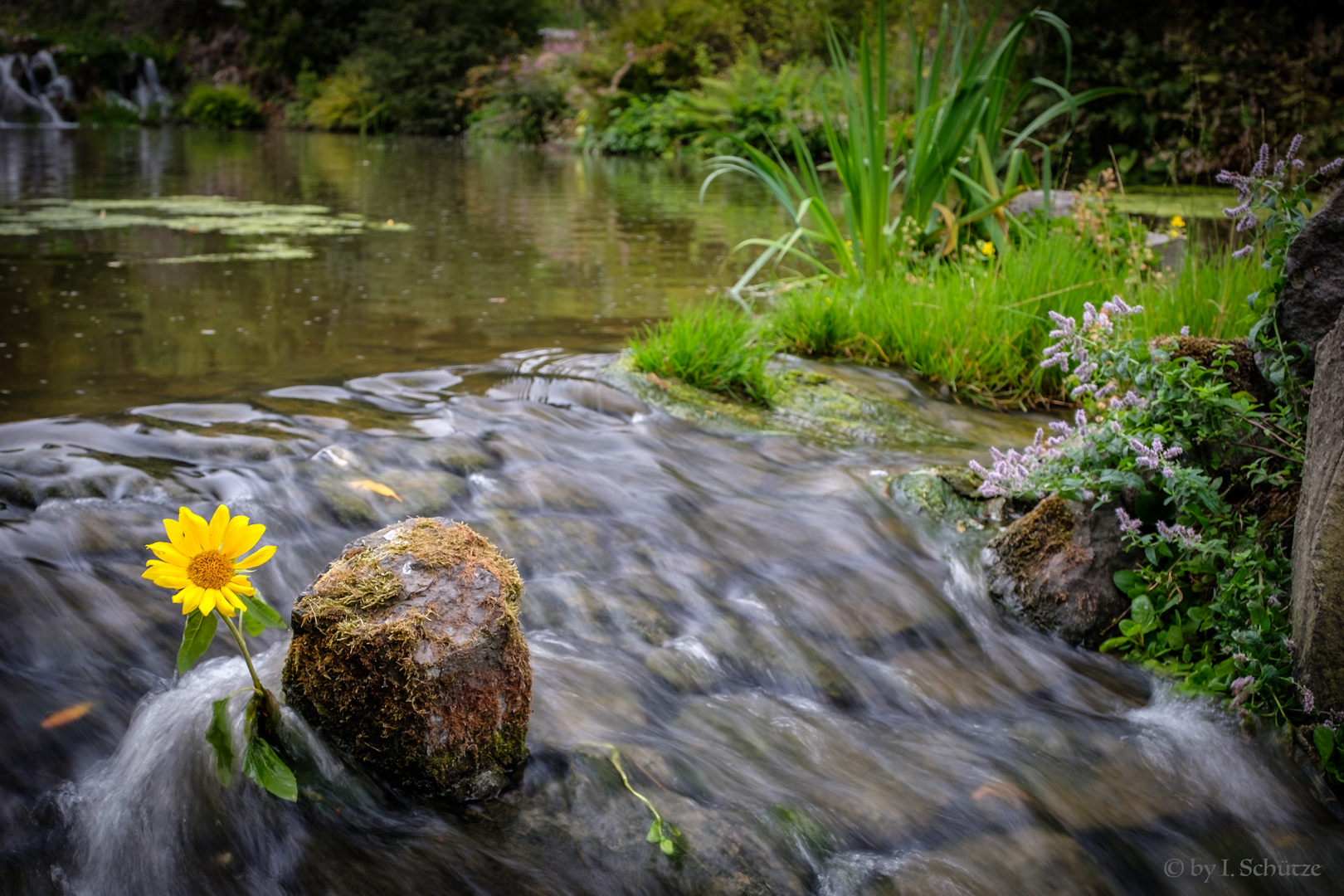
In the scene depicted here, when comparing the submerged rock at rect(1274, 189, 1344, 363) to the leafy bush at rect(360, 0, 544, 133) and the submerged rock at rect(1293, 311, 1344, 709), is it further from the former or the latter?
the leafy bush at rect(360, 0, 544, 133)

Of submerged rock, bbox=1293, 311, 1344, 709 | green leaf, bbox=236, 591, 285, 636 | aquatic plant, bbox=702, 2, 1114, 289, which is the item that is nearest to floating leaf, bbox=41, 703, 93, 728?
Result: green leaf, bbox=236, 591, 285, 636

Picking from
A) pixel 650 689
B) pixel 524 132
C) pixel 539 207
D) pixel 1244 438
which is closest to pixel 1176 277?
pixel 1244 438

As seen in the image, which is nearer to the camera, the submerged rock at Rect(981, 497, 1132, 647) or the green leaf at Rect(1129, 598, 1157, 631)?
the green leaf at Rect(1129, 598, 1157, 631)

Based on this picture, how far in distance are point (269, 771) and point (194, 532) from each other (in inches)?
17.9

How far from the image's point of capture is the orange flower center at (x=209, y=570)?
165cm

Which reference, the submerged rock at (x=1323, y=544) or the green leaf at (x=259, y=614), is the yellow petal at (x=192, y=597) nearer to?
the green leaf at (x=259, y=614)

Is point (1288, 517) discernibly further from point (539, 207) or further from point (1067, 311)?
point (539, 207)

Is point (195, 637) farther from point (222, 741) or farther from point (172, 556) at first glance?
point (222, 741)

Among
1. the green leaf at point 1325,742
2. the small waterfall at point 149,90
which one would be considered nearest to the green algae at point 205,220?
the green leaf at point 1325,742

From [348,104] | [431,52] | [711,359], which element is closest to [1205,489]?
[711,359]

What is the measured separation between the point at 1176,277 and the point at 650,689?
3367mm

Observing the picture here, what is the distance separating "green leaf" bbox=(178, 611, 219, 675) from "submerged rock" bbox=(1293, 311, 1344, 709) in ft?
7.37

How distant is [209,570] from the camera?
1.66 metres

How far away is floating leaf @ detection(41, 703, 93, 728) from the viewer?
1.99 m
